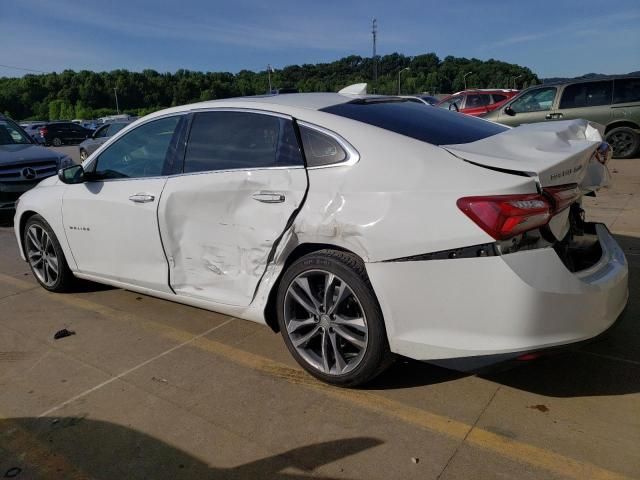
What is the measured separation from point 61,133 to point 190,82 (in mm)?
52521

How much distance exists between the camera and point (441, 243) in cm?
246

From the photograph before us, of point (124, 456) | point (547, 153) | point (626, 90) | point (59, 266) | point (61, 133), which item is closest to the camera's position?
point (124, 456)

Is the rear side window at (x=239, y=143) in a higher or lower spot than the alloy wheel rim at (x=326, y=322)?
higher

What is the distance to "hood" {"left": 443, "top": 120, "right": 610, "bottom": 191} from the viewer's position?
2.52 m

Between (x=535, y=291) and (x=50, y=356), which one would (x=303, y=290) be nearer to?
(x=535, y=291)

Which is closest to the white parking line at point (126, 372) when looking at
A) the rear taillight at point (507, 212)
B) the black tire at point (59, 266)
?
the black tire at point (59, 266)

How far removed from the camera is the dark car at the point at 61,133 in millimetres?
34031

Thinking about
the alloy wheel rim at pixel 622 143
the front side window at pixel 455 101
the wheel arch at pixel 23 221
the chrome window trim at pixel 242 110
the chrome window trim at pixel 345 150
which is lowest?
the alloy wheel rim at pixel 622 143

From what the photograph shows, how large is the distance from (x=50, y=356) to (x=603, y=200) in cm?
721

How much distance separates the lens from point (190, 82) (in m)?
84.2

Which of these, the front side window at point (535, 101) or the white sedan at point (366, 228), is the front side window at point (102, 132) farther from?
the white sedan at point (366, 228)

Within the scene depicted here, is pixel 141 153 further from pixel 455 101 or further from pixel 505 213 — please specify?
pixel 455 101

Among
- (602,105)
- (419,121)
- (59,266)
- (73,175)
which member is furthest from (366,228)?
(602,105)

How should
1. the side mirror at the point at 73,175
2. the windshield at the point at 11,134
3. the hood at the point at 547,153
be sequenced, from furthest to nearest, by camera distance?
1. the windshield at the point at 11,134
2. the side mirror at the point at 73,175
3. the hood at the point at 547,153
